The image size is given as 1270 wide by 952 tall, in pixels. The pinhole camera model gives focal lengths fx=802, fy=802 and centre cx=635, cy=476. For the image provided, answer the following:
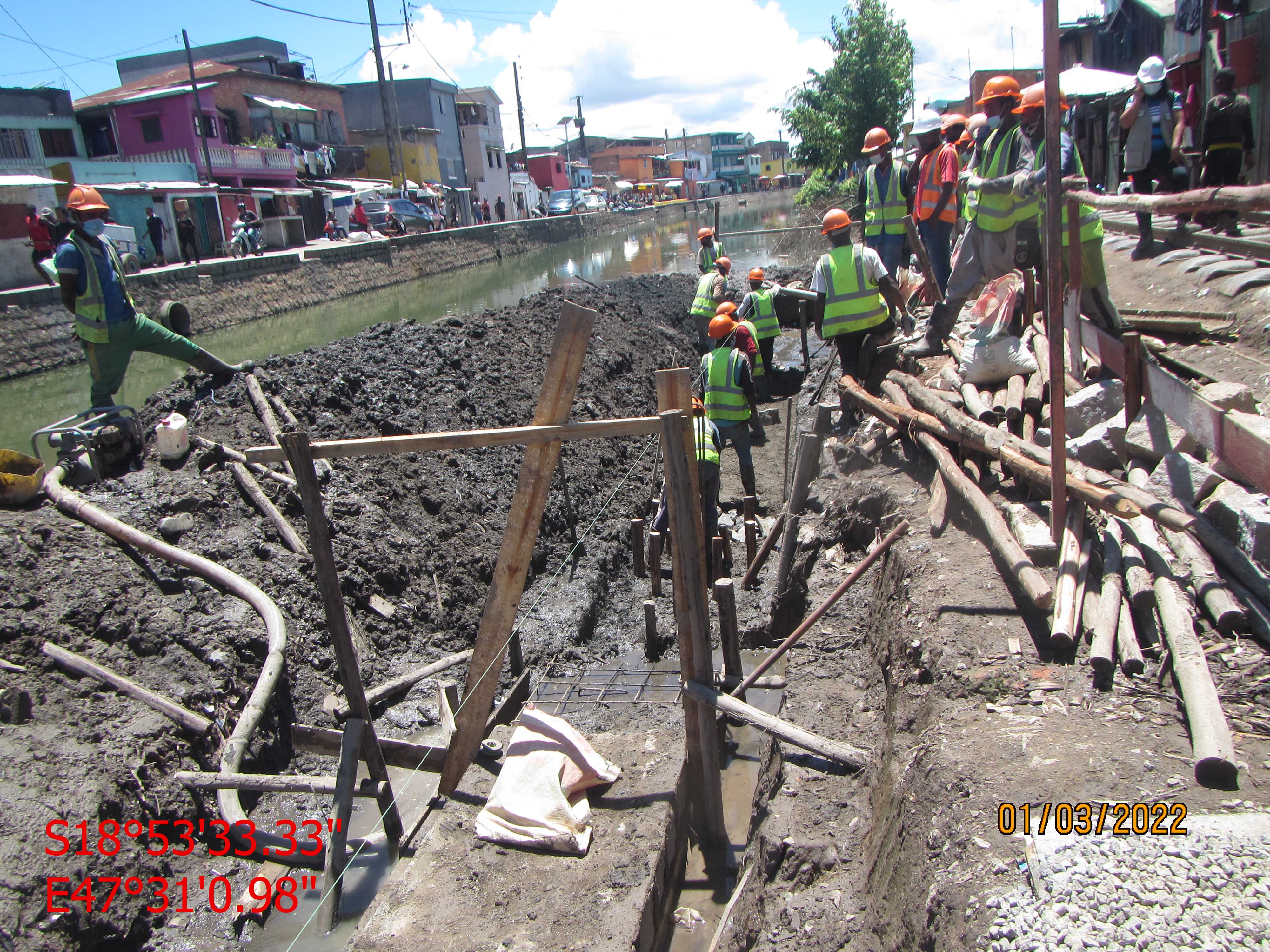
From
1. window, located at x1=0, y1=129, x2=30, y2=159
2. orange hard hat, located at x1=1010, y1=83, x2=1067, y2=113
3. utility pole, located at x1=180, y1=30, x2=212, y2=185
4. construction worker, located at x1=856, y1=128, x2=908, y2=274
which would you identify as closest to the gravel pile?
orange hard hat, located at x1=1010, y1=83, x2=1067, y2=113

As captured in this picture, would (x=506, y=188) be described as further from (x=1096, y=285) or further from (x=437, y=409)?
(x=1096, y=285)

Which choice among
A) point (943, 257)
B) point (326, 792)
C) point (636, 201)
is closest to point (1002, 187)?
point (943, 257)

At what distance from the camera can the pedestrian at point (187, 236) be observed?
87.7 feet

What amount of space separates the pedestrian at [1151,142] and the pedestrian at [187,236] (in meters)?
25.5

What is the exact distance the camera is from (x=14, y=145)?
32.6m

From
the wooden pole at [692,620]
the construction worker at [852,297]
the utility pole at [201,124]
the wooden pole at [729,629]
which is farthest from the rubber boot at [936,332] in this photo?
the utility pole at [201,124]

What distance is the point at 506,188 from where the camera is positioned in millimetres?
66812

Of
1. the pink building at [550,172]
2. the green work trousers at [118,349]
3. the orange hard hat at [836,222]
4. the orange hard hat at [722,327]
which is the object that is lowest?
the orange hard hat at [722,327]

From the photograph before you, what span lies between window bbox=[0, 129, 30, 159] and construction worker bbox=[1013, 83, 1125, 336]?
39.2 metres

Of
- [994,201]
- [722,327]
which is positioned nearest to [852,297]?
[722,327]

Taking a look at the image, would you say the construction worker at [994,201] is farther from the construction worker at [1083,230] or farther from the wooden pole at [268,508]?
the wooden pole at [268,508]

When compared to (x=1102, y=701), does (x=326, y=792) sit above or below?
below

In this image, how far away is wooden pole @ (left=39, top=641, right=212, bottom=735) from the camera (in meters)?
4.69

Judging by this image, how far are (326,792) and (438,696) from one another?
6.63 feet
